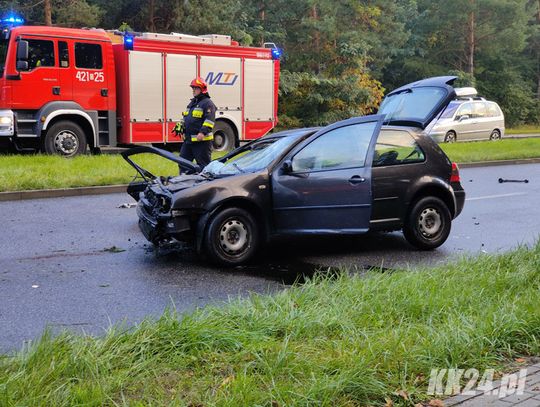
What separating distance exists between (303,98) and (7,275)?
30.7 meters

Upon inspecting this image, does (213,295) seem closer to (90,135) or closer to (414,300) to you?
(414,300)

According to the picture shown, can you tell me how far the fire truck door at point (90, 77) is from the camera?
693 inches

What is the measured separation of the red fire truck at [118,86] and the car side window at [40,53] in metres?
0.02

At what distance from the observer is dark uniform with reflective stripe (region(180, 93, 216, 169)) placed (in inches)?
454

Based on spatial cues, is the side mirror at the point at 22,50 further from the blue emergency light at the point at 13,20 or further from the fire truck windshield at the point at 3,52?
the blue emergency light at the point at 13,20

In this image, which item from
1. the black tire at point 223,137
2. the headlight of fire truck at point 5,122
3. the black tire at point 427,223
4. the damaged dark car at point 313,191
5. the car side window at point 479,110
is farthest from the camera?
the car side window at point 479,110

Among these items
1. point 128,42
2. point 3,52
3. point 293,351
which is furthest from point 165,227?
point 128,42

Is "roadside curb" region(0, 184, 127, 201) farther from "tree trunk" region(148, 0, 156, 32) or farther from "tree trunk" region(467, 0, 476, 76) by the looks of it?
"tree trunk" region(467, 0, 476, 76)

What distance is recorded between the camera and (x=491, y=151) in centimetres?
2203

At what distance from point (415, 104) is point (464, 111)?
20.0 m

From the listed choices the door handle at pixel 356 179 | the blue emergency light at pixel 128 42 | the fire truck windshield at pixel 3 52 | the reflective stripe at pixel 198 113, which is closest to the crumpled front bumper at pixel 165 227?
the door handle at pixel 356 179

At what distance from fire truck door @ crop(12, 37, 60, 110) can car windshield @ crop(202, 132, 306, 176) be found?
32.1ft

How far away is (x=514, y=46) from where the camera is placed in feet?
158

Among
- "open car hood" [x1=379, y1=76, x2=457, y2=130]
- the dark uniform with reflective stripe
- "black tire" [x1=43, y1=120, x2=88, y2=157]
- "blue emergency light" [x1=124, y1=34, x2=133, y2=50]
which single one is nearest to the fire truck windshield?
"black tire" [x1=43, y1=120, x2=88, y2=157]
